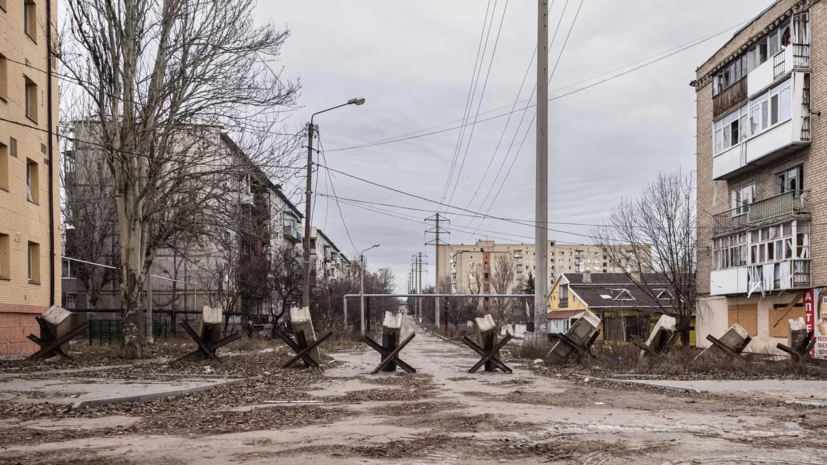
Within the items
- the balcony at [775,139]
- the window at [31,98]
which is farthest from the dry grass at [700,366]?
the window at [31,98]

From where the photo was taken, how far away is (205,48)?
798 inches

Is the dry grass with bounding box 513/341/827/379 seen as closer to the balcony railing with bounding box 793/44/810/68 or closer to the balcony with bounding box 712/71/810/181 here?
the balcony with bounding box 712/71/810/181

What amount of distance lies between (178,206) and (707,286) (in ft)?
91.7

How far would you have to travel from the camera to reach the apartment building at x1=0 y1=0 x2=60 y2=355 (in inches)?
899

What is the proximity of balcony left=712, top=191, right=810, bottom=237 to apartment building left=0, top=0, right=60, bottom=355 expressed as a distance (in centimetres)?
2726

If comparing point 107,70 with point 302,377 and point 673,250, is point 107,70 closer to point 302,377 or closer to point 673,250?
point 302,377

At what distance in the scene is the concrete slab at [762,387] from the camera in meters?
12.4

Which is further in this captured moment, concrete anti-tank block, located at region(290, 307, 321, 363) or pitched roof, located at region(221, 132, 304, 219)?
pitched roof, located at region(221, 132, 304, 219)

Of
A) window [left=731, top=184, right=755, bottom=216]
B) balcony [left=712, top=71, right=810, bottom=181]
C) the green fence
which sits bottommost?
the green fence

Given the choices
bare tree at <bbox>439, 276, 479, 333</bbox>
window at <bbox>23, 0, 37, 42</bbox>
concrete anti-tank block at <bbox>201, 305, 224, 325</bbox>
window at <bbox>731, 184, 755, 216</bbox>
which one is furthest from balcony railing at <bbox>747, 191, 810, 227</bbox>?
bare tree at <bbox>439, 276, 479, 333</bbox>

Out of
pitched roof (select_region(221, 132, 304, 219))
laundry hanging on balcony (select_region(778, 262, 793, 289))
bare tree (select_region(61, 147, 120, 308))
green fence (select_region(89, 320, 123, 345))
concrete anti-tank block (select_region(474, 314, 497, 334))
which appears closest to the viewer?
concrete anti-tank block (select_region(474, 314, 497, 334))

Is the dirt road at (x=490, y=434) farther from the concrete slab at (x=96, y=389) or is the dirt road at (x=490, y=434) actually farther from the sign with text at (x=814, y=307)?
the sign with text at (x=814, y=307)

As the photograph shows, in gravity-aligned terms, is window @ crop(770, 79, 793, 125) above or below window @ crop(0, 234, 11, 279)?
above

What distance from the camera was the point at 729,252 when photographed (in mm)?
34781
